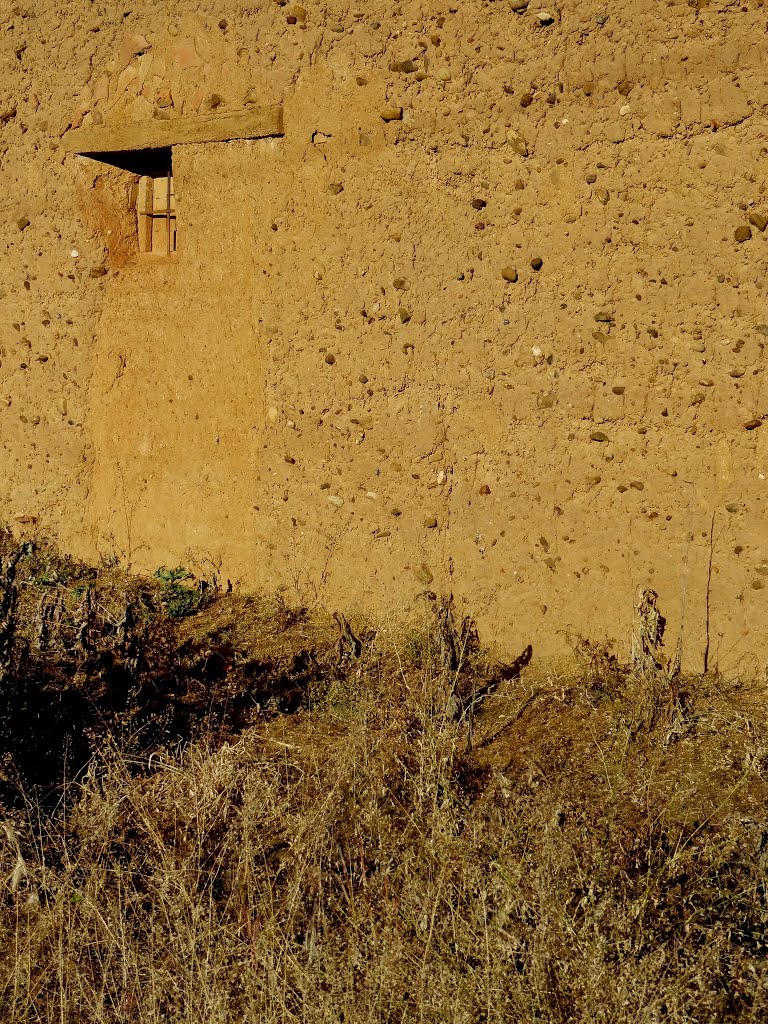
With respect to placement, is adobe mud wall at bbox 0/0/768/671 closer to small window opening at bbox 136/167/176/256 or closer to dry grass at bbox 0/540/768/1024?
small window opening at bbox 136/167/176/256

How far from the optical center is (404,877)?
2.68 metres

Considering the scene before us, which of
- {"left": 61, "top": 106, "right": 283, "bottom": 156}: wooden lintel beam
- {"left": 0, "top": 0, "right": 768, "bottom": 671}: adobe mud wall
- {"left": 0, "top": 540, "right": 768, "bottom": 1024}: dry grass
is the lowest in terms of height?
{"left": 0, "top": 540, "right": 768, "bottom": 1024}: dry grass

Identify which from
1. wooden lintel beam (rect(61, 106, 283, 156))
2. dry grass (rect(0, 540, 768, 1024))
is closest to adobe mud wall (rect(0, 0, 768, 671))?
wooden lintel beam (rect(61, 106, 283, 156))

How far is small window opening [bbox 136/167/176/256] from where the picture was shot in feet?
17.5

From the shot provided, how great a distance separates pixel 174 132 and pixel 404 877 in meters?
3.60

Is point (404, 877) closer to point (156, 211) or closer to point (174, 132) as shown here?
point (174, 132)

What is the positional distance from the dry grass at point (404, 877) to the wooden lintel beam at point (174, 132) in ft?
8.40

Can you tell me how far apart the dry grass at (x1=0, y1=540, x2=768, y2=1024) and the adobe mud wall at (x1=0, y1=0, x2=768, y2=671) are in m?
0.80

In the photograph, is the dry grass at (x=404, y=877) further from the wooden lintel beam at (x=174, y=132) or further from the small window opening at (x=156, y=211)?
the small window opening at (x=156, y=211)

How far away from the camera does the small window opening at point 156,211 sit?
5320mm

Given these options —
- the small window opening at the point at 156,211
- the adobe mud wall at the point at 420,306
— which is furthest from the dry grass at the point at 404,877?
→ the small window opening at the point at 156,211

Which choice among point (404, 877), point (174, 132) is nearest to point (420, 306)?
point (174, 132)

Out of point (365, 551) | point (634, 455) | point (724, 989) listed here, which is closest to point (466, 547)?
point (365, 551)

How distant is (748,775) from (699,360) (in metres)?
1.44
